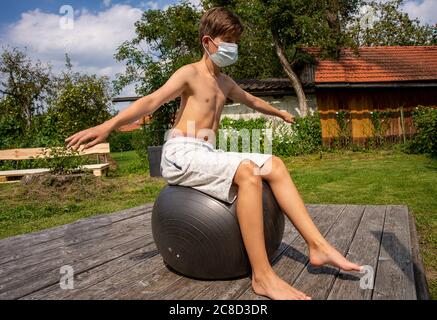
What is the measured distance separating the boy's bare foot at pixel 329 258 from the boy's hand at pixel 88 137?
1.45 metres

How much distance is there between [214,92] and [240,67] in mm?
21215

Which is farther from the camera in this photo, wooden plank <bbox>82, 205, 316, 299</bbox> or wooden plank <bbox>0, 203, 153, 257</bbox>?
wooden plank <bbox>0, 203, 153, 257</bbox>

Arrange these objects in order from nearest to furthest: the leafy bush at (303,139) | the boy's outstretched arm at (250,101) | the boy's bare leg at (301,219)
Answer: the boy's bare leg at (301,219), the boy's outstretched arm at (250,101), the leafy bush at (303,139)

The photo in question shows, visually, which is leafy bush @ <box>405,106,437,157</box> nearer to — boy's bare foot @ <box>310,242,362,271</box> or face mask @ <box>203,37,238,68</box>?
face mask @ <box>203,37,238,68</box>

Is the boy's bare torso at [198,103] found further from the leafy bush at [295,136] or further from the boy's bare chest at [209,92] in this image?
the leafy bush at [295,136]

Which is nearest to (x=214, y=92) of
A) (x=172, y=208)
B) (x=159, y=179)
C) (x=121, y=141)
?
(x=172, y=208)

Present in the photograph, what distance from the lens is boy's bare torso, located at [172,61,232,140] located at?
2816 mm

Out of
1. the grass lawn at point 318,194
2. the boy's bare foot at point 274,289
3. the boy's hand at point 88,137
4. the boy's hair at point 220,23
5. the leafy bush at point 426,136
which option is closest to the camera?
the boy's hand at point 88,137

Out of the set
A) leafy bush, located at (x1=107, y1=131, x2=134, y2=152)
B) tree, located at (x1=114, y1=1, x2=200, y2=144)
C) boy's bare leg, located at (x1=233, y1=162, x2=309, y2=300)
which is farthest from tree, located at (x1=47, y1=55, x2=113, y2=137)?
boy's bare leg, located at (x1=233, y1=162, x2=309, y2=300)

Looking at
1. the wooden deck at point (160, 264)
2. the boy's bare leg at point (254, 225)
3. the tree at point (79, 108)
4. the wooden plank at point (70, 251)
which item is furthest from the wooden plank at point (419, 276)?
the tree at point (79, 108)

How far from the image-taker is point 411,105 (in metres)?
15.4

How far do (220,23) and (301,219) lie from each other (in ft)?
4.80

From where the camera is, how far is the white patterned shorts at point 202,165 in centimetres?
248

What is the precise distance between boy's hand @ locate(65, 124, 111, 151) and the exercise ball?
2.37 ft
